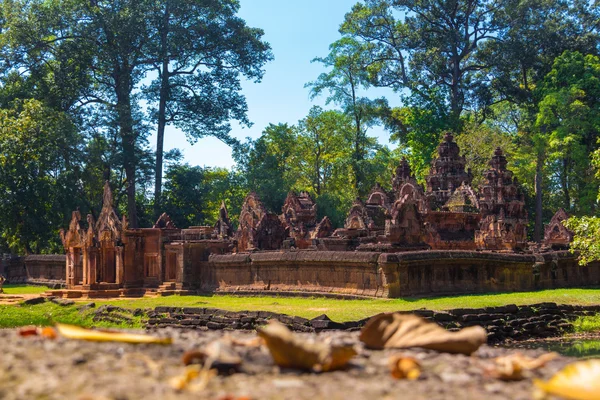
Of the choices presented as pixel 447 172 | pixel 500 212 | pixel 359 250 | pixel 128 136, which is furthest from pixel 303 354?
pixel 128 136

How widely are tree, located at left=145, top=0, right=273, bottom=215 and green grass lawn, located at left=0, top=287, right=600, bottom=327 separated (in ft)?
90.4

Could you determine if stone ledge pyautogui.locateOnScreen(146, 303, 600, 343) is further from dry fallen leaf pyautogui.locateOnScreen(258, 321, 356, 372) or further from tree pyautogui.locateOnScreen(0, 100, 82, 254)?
tree pyautogui.locateOnScreen(0, 100, 82, 254)

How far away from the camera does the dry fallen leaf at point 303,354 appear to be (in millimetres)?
6395

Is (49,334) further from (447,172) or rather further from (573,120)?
(573,120)

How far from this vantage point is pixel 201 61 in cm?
5412

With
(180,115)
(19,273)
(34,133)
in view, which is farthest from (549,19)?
(19,273)

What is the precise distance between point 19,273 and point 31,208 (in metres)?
4.38

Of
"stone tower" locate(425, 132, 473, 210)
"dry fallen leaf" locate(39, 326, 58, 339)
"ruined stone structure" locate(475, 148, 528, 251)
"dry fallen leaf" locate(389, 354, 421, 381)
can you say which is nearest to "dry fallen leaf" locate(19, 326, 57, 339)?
"dry fallen leaf" locate(39, 326, 58, 339)

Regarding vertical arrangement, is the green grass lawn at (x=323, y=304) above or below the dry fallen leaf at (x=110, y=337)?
below

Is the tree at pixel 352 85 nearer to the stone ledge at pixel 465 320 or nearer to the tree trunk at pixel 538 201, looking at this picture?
the tree trunk at pixel 538 201

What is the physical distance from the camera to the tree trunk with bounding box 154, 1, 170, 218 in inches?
2008

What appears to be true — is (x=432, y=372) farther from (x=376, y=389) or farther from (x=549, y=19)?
(x=549, y=19)

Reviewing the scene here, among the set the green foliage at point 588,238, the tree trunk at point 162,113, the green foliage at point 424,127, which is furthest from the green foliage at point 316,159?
the green foliage at point 588,238

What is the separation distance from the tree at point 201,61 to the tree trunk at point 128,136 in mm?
1888
